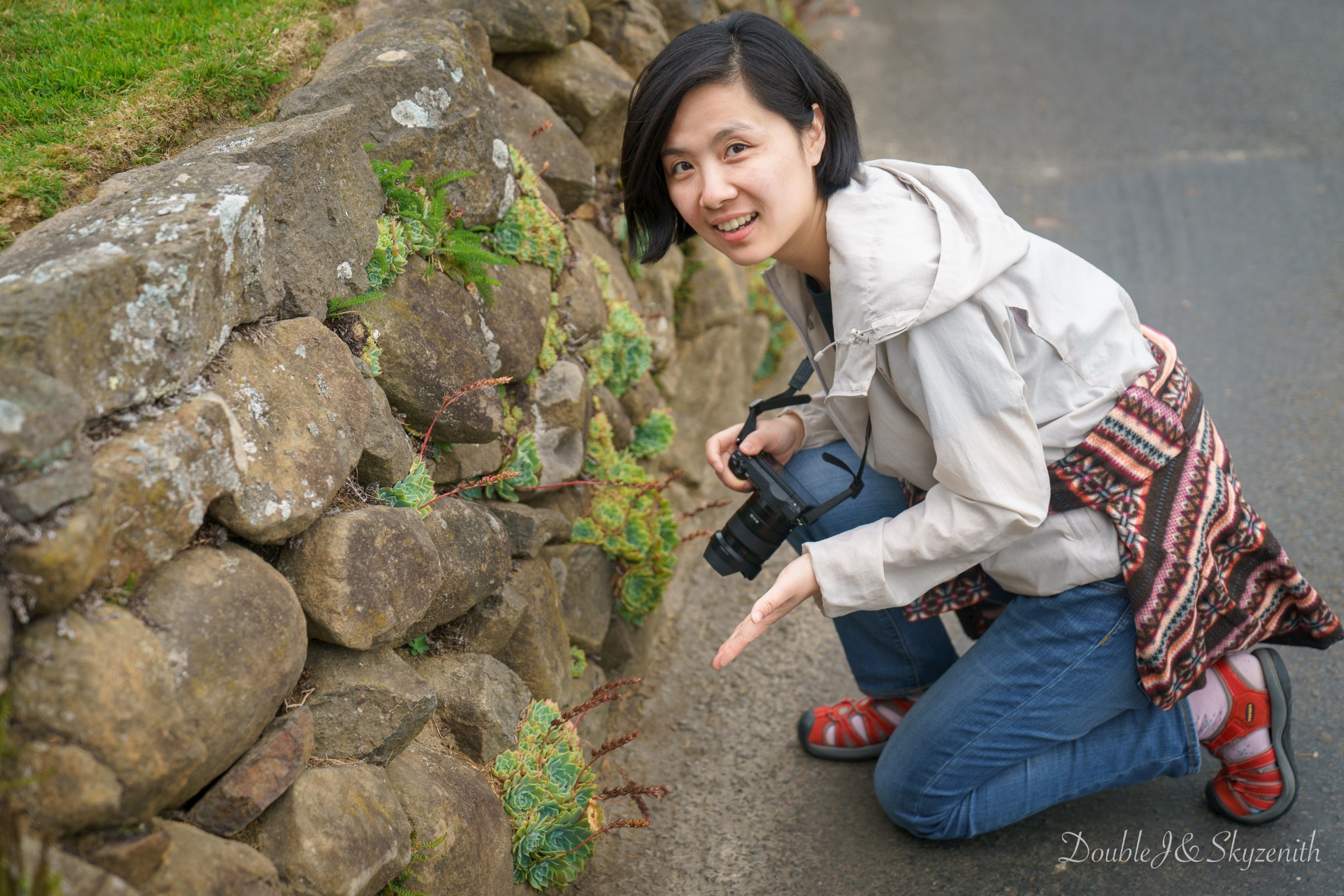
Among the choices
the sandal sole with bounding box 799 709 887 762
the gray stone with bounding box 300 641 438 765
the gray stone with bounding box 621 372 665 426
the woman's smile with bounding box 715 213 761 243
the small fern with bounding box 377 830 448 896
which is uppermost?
the woman's smile with bounding box 715 213 761 243

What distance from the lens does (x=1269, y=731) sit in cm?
207

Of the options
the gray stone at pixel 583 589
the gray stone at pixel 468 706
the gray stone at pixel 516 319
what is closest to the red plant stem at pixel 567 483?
the gray stone at pixel 583 589

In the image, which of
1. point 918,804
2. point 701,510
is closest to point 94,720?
point 918,804

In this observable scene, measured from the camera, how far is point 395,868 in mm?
1543

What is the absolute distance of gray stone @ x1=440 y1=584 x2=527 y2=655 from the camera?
2.04 meters

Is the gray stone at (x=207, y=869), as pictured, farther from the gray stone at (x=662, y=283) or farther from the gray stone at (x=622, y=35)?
the gray stone at (x=622, y=35)

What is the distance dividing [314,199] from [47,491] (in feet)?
2.90

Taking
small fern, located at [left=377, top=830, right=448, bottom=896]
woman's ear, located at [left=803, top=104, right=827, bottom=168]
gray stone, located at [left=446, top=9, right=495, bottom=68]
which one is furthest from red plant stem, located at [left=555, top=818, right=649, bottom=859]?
gray stone, located at [left=446, top=9, right=495, bottom=68]

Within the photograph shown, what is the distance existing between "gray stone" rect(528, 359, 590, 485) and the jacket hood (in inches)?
37.8

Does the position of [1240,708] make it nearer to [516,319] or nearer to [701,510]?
[701,510]

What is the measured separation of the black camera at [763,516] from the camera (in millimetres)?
2004

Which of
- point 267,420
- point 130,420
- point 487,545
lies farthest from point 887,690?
point 130,420

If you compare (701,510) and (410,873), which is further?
(701,510)

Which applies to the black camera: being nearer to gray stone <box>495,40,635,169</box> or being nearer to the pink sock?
the pink sock
